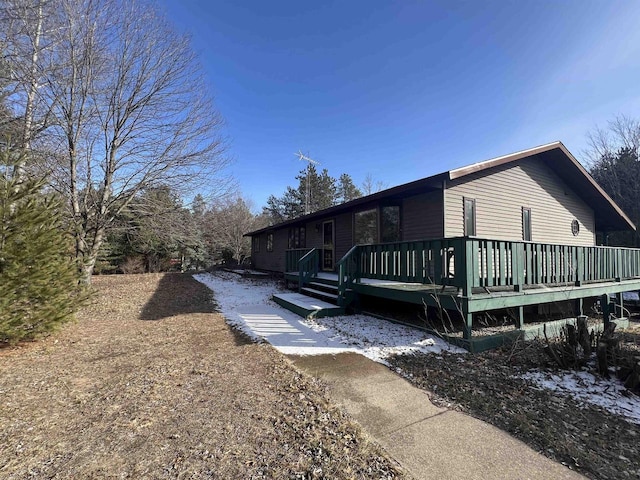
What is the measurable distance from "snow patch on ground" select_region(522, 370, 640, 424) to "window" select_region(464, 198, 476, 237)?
4.48 meters

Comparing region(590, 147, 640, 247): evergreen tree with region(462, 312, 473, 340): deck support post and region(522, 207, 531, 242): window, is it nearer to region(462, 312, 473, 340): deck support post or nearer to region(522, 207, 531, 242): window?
region(522, 207, 531, 242): window

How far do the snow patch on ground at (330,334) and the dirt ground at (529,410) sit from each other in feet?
1.57

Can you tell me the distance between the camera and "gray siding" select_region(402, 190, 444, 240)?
7.38 metres

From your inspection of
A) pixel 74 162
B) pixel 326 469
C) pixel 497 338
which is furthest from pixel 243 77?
pixel 326 469

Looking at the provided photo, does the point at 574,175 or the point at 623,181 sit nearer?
the point at 574,175

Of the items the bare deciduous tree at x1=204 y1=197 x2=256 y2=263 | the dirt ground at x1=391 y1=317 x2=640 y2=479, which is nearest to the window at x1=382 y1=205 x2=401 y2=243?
the dirt ground at x1=391 y1=317 x2=640 y2=479

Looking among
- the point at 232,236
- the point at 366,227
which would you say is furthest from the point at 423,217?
the point at 232,236

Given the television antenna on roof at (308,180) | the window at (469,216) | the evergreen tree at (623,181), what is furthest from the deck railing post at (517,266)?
the television antenna on roof at (308,180)

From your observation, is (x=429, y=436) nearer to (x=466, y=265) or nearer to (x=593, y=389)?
(x=593, y=389)

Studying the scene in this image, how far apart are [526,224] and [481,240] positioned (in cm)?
591

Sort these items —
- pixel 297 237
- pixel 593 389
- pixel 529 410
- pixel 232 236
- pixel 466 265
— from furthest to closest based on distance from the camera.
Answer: pixel 232 236
pixel 297 237
pixel 466 265
pixel 593 389
pixel 529 410

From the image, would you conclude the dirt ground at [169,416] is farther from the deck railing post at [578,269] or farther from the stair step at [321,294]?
the deck railing post at [578,269]

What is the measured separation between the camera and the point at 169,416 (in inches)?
105

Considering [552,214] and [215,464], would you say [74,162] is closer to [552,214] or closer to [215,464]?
[215,464]
